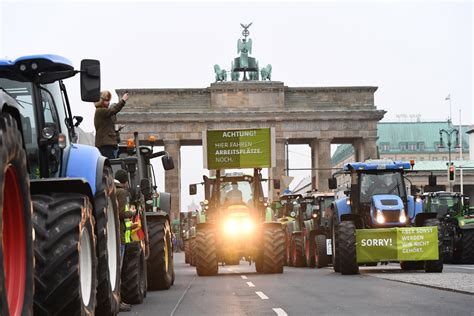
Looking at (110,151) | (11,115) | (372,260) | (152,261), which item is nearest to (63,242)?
(11,115)

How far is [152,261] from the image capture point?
18.0m

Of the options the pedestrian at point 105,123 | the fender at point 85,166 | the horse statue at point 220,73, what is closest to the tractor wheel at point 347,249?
the pedestrian at point 105,123

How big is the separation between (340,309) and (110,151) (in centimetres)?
379

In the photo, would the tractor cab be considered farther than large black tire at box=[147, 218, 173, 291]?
Yes

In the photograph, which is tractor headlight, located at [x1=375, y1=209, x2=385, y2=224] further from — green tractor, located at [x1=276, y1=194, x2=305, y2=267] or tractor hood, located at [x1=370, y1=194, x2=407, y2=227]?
green tractor, located at [x1=276, y1=194, x2=305, y2=267]

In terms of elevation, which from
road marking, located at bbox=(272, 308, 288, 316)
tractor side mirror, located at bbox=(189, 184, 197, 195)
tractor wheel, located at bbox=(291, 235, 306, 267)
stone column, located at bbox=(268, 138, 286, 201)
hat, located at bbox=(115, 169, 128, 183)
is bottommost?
tractor wheel, located at bbox=(291, 235, 306, 267)

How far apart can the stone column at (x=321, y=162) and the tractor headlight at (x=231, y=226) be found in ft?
246

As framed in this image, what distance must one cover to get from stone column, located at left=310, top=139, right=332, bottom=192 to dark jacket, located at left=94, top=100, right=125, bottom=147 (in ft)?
289

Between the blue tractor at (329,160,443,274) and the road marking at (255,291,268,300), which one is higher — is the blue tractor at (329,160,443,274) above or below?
above

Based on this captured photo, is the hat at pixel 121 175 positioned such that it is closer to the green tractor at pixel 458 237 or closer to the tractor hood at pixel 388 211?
the tractor hood at pixel 388 211

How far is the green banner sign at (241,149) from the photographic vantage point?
27.6 m

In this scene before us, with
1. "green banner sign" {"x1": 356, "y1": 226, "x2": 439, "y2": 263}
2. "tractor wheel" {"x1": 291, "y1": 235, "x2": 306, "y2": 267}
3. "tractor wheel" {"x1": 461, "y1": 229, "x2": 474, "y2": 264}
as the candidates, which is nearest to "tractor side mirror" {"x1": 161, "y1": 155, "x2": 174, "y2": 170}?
"green banner sign" {"x1": 356, "y1": 226, "x2": 439, "y2": 263}

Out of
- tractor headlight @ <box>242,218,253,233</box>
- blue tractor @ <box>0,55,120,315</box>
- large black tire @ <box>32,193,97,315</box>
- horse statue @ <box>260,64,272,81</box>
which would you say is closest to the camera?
blue tractor @ <box>0,55,120,315</box>

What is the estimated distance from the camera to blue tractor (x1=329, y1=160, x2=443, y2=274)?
25.8 meters
